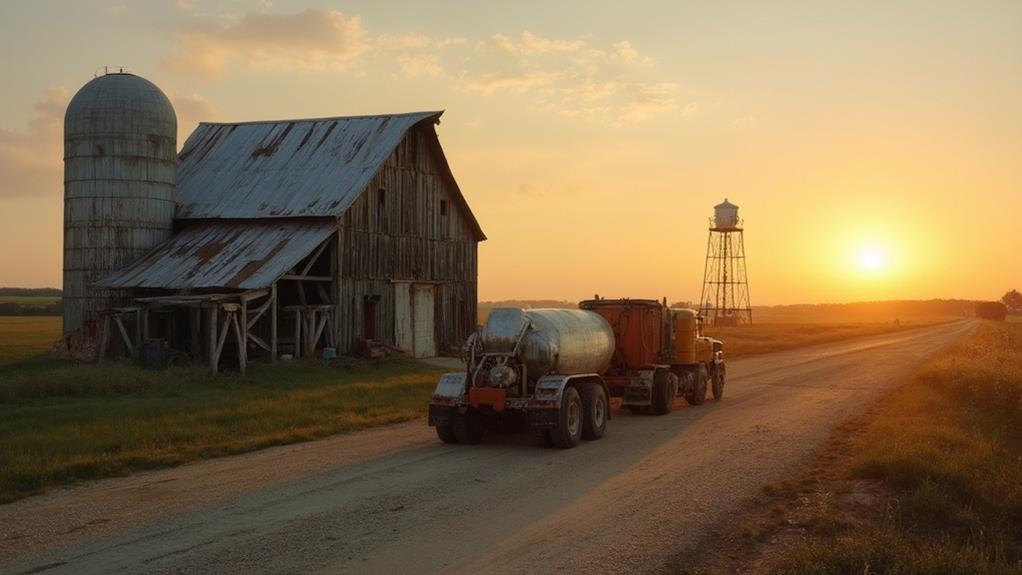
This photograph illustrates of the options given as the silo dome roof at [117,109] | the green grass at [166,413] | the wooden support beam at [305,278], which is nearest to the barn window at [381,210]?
the wooden support beam at [305,278]

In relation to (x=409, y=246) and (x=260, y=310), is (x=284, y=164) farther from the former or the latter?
(x=260, y=310)

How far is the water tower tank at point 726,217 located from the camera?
8562 cm

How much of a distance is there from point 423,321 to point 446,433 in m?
21.0

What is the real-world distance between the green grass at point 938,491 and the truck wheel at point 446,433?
6.73 m

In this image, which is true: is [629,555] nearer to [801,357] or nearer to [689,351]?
[689,351]

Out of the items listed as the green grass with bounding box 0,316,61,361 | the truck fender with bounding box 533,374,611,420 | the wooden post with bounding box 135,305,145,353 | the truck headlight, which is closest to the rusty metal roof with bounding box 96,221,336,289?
the wooden post with bounding box 135,305,145,353

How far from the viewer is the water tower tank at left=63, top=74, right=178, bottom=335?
33.0 m

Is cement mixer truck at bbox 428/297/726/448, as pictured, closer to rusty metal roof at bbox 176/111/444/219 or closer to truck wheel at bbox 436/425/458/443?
truck wheel at bbox 436/425/458/443

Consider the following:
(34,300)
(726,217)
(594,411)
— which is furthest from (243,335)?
(34,300)

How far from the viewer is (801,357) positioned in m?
41.2

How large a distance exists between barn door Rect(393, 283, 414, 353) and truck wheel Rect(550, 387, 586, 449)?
64.0ft

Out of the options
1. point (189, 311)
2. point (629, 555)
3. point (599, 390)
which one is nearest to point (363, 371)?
point (189, 311)

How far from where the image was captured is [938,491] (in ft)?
36.7

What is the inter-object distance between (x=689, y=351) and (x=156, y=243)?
21.3 m
